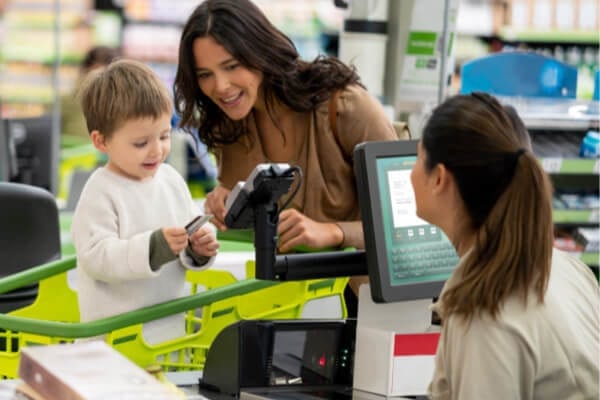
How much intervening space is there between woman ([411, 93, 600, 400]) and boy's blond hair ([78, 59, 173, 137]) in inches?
32.1

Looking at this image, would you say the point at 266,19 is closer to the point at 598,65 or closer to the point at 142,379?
the point at 142,379

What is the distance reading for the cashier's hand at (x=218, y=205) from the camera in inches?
104

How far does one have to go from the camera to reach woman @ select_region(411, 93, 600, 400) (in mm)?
1607

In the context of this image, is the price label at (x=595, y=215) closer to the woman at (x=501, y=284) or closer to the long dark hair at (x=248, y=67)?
the long dark hair at (x=248, y=67)

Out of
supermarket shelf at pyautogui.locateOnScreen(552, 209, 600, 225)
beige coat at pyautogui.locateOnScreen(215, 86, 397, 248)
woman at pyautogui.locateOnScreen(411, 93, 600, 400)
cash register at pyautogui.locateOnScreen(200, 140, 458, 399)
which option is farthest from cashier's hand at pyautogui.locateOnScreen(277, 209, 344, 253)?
supermarket shelf at pyautogui.locateOnScreen(552, 209, 600, 225)

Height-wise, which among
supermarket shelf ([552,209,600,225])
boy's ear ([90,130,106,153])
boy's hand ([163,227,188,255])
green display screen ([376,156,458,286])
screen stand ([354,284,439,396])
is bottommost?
supermarket shelf ([552,209,600,225])

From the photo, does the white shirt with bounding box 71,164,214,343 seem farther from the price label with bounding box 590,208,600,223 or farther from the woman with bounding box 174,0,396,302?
the price label with bounding box 590,208,600,223

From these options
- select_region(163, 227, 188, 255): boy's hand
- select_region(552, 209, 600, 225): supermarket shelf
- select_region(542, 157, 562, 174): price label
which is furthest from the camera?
select_region(552, 209, 600, 225): supermarket shelf

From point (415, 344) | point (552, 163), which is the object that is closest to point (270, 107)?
point (415, 344)

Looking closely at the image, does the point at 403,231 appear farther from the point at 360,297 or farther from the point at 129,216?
the point at 129,216

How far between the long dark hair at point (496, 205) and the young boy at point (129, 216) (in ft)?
2.46

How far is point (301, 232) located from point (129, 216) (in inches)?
15.2

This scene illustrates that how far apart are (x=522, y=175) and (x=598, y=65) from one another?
6854 millimetres

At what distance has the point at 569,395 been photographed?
1.66m
